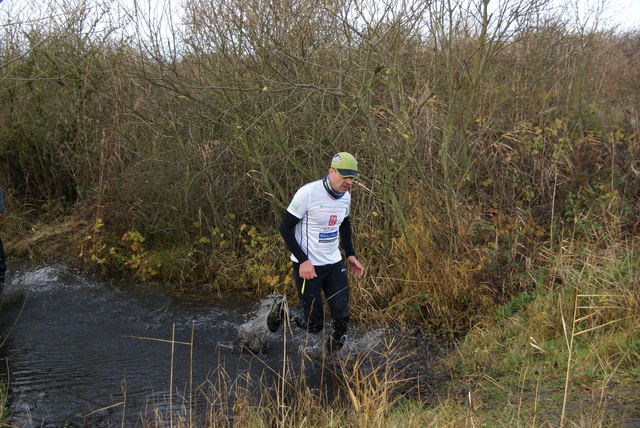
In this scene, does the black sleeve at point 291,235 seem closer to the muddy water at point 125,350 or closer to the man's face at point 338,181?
the man's face at point 338,181

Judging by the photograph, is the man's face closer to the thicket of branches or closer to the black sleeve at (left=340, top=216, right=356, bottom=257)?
the black sleeve at (left=340, top=216, right=356, bottom=257)

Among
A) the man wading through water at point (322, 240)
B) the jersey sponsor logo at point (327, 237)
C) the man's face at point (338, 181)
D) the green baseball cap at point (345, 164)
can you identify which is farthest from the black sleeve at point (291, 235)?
the green baseball cap at point (345, 164)

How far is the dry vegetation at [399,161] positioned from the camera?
700cm

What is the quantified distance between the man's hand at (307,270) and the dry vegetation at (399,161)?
168 centimetres

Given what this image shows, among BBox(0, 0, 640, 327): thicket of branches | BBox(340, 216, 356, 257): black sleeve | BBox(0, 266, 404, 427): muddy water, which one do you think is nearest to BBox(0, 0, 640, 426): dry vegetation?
BBox(0, 0, 640, 327): thicket of branches

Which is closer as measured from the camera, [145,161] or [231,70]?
[231,70]

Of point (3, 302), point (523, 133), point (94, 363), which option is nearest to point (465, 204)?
point (523, 133)

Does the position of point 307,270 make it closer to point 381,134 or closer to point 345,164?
point 345,164

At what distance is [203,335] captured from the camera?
24.6ft

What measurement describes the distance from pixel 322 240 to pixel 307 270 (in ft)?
1.07

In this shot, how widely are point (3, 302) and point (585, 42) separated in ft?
31.3

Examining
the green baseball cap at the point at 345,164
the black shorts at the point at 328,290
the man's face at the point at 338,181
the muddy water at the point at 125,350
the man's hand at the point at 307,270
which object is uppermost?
the green baseball cap at the point at 345,164

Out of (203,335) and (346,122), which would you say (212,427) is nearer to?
(203,335)

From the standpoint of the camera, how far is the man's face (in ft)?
18.0
